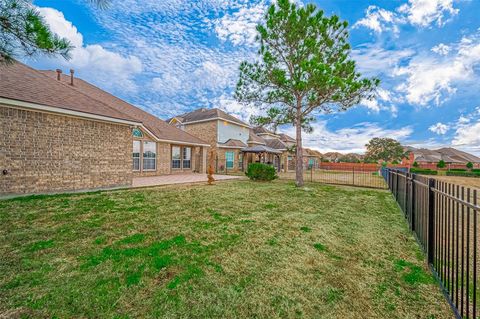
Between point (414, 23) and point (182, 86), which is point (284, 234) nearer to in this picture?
point (414, 23)

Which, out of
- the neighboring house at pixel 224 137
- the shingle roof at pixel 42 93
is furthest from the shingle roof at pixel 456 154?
the shingle roof at pixel 42 93

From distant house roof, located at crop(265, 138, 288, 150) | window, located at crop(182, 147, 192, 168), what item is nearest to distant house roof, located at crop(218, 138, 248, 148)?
window, located at crop(182, 147, 192, 168)

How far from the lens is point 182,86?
20.9 m

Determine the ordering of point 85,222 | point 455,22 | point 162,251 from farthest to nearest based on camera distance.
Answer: point 455,22 < point 85,222 < point 162,251

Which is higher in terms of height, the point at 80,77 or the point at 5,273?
the point at 80,77

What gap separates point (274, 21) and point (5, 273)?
13.6 meters

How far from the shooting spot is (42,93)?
821cm

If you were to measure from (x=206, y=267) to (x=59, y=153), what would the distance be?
27.5 feet

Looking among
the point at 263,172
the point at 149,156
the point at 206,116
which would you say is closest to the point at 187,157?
the point at 149,156

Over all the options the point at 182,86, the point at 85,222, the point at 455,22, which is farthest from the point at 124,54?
the point at 455,22

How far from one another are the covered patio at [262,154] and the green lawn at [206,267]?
1615 cm

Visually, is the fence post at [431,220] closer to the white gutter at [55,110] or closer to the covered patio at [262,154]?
the white gutter at [55,110]

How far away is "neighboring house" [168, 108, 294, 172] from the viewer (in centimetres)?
2281

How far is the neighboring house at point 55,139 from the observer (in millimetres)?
7008
